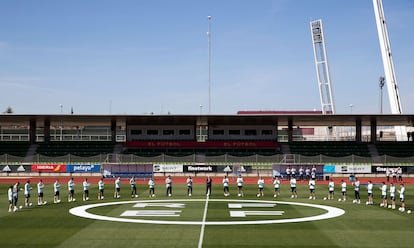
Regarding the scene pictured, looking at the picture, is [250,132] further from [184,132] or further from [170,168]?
[170,168]

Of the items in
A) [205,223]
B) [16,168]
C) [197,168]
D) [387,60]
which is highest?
[387,60]

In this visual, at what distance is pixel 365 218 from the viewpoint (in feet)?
76.6

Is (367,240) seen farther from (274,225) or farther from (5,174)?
(5,174)

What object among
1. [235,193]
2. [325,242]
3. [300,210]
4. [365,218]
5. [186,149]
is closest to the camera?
[325,242]

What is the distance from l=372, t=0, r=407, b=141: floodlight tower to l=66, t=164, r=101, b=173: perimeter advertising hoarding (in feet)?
149

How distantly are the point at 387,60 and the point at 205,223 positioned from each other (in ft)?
205

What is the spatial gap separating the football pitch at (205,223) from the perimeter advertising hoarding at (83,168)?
24.2m

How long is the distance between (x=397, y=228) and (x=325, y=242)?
5.08m

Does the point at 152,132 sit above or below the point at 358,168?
above

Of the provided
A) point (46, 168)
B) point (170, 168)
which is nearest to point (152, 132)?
point (170, 168)

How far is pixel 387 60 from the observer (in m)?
75.0

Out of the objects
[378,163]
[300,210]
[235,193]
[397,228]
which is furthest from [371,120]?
[397,228]

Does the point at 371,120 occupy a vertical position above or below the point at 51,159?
above

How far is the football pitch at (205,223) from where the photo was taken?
17.4 meters
